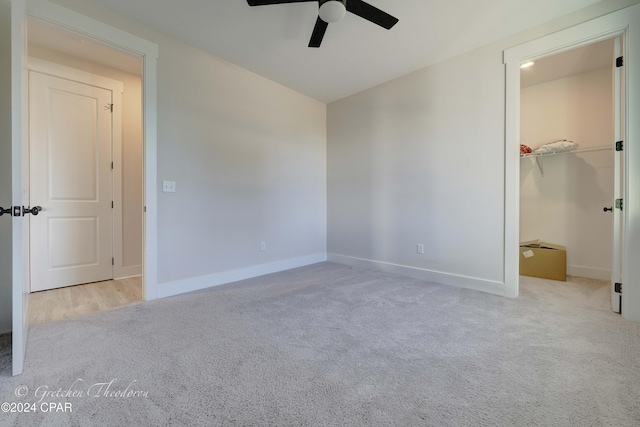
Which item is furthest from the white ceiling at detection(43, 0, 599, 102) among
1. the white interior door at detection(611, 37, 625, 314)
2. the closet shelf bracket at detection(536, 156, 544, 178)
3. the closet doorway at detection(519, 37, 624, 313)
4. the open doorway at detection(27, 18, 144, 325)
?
the closet shelf bracket at detection(536, 156, 544, 178)

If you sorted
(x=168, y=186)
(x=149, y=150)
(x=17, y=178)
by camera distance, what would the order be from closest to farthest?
(x=17, y=178)
(x=149, y=150)
(x=168, y=186)

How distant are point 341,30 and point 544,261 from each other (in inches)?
140

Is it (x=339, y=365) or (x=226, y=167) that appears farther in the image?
(x=226, y=167)

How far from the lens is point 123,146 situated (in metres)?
3.38

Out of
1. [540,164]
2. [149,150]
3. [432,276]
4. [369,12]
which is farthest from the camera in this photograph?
[540,164]

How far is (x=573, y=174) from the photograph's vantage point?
3.37 meters

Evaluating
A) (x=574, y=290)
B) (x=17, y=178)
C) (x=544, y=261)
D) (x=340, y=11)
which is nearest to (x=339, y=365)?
(x=17, y=178)

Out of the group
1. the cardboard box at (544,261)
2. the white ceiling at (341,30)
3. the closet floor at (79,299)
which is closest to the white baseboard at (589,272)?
the cardboard box at (544,261)

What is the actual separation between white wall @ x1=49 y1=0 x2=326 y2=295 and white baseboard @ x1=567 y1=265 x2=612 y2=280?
11.3 ft

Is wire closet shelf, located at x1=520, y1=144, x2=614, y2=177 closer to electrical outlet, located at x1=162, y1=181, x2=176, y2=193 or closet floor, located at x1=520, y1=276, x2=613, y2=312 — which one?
closet floor, located at x1=520, y1=276, x2=613, y2=312

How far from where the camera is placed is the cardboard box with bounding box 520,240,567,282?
3.08 metres

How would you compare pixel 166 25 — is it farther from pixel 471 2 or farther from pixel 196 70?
pixel 471 2

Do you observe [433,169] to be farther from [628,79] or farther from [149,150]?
[149,150]

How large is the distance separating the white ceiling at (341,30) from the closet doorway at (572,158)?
1.18 meters
